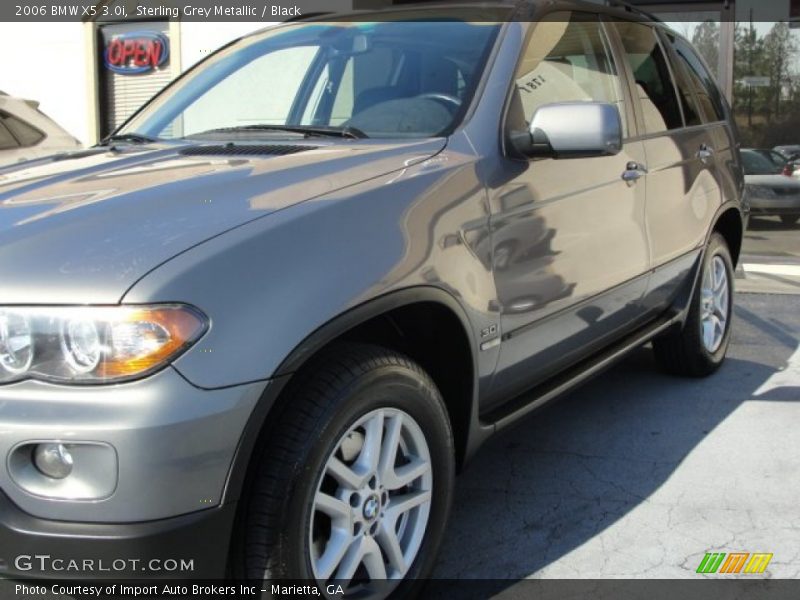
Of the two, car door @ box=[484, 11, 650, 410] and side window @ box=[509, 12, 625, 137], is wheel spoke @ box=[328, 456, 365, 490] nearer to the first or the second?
car door @ box=[484, 11, 650, 410]

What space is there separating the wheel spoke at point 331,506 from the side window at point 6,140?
404 cm

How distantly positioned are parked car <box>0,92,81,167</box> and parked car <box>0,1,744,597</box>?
192 centimetres

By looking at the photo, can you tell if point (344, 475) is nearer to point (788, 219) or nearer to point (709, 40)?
point (788, 219)

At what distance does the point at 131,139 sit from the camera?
3.46 metres

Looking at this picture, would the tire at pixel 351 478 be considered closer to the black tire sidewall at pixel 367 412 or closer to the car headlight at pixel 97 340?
the black tire sidewall at pixel 367 412

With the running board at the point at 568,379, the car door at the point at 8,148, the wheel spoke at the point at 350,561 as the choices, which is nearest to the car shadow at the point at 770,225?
the running board at the point at 568,379

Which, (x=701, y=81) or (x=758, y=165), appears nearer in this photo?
(x=701, y=81)

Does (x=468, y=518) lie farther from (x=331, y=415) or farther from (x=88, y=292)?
(x=88, y=292)

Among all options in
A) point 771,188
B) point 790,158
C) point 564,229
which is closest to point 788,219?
point 771,188

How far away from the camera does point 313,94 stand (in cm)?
356

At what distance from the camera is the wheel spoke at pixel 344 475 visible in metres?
2.19

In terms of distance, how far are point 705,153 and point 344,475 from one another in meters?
3.05

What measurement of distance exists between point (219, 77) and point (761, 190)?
6.42 m

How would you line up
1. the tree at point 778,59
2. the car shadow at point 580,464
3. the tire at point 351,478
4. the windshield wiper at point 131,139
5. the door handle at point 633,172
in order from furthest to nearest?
the tree at point 778,59
the door handle at point 633,172
the windshield wiper at point 131,139
the car shadow at point 580,464
the tire at point 351,478
